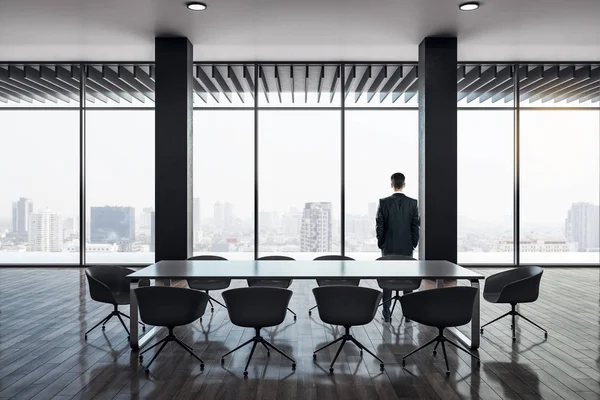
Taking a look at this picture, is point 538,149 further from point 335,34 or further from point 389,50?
point 335,34

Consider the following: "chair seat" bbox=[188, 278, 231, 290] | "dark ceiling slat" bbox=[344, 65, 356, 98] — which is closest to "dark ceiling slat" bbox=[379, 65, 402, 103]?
"dark ceiling slat" bbox=[344, 65, 356, 98]

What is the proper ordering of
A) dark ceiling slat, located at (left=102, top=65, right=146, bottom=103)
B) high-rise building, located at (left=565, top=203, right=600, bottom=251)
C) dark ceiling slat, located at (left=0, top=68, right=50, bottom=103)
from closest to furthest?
1. dark ceiling slat, located at (left=102, top=65, right=146, bottom=103)
2. dark ceiling slat, located at (left=0, top=68, right=50, bottom=103)
3. high-rise building, located at (left=565, top=203, right=600, bottom=251)

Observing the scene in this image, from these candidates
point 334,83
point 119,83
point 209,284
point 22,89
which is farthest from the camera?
point 22,89

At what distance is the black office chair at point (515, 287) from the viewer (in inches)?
192

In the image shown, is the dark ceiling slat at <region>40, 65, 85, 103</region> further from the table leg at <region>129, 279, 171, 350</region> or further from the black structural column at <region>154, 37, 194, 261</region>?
the table leg at <region>129, 279, 171, 350</region>

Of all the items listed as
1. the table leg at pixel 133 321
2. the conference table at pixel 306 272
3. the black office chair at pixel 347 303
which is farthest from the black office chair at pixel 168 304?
the black office chair at pixel 347 303

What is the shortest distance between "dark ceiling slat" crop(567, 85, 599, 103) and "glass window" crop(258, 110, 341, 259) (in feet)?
16.1

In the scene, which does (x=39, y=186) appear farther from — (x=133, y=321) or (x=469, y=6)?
(x=469, y=6)

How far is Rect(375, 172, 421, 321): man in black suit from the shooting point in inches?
226

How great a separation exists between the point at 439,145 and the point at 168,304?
17.0ft

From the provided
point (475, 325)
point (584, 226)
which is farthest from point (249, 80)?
point (584, 226)

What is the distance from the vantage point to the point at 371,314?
4.08m

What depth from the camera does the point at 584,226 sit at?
10.2m

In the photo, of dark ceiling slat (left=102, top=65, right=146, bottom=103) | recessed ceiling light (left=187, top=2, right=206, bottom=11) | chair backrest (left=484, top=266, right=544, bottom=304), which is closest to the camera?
chair backrest (left=484, top=266, right=544, bottom=304)
